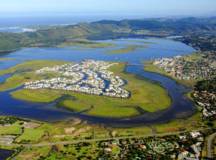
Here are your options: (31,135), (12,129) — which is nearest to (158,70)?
(12,129)

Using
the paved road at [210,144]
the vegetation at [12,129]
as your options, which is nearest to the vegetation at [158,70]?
the paved road at [210,144]

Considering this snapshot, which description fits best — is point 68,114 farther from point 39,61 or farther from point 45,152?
point 39,61

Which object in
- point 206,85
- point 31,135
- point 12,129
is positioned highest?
point 206,85

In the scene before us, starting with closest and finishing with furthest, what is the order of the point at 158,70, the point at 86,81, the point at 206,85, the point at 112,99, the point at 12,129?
the point at 12,129 → the point at 112,99 → the point at 206,85 → the point at 86,81 → the point at 158,70

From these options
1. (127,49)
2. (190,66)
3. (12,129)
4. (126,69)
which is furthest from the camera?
(127,49)

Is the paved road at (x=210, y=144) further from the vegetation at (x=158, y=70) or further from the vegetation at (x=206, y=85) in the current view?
the vegetation at (x=158, y=70)

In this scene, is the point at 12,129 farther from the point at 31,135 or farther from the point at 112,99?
the point at 112,99
